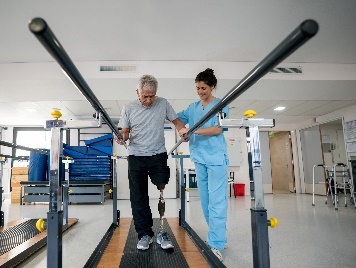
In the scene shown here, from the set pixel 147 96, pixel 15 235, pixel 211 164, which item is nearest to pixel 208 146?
pixel 211 164

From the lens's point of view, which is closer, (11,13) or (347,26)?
(11,13)

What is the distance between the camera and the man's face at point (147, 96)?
1.91 metres

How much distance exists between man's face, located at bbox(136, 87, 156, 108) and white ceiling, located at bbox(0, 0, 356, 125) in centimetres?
193

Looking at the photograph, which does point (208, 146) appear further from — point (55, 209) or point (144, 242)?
point (55, 209)

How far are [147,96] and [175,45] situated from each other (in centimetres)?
273

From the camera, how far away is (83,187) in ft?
20.3

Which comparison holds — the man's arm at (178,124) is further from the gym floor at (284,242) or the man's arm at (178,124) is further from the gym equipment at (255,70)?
the gym floor at (284,242)

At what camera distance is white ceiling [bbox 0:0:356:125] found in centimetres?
344

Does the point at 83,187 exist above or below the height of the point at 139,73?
below

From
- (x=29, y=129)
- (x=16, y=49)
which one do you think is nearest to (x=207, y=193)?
(x=16, y=49)

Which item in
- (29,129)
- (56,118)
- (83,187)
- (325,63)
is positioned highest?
(325,63)

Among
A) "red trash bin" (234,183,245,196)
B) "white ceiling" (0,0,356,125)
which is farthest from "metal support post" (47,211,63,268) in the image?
"red trash bin" (234,183,245,196)

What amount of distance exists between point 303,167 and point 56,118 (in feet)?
33.2

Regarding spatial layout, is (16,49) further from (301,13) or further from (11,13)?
(301,13)
